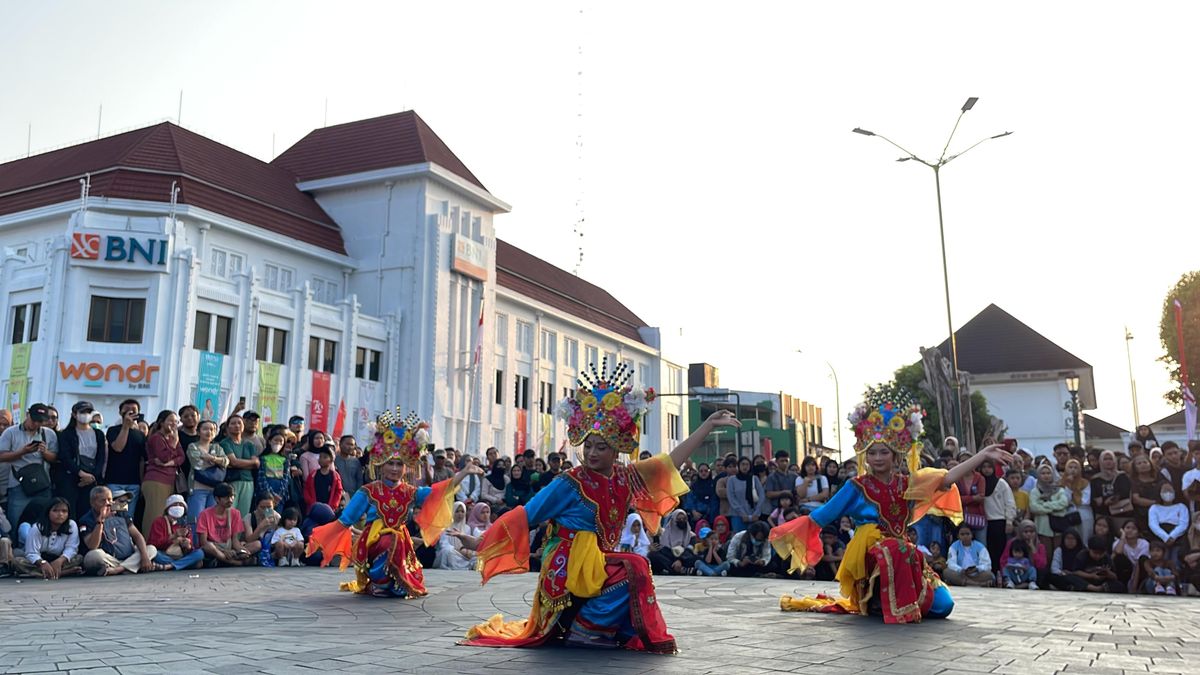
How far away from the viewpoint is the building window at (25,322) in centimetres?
3428

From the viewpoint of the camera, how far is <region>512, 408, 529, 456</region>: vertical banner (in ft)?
169

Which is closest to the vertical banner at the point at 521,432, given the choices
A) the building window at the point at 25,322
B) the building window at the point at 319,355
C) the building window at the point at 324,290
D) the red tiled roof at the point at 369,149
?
the red tiled roof at the point at 369,149

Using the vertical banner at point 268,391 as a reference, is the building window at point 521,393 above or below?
above

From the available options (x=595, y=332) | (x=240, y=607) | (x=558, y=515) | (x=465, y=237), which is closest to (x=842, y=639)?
(x=558, y=515)

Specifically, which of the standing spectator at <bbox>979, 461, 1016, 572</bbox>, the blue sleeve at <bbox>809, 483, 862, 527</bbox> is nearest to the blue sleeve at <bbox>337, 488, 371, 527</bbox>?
the blue sleeve at <bbox>809, 483, 862, 527</bbox>

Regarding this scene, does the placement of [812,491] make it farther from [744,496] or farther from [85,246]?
[85,246]

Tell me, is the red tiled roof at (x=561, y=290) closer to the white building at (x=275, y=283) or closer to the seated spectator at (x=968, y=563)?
the white building at (x=275, y=283)

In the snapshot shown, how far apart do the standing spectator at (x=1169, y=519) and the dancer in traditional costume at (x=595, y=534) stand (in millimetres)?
9321

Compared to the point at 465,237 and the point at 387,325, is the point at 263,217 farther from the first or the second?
the point at 465,237

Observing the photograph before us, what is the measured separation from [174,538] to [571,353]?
146ft

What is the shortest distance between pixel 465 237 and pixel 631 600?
1647 inches

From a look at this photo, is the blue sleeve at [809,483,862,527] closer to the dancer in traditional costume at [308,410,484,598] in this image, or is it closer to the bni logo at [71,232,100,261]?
the dancer in traditional costume at [308,410,484,598]

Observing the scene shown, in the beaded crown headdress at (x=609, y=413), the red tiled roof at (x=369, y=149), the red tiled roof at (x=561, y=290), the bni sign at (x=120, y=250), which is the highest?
the red tiled roof at (x=369, y=149)

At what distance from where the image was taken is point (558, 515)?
659 centimetres
